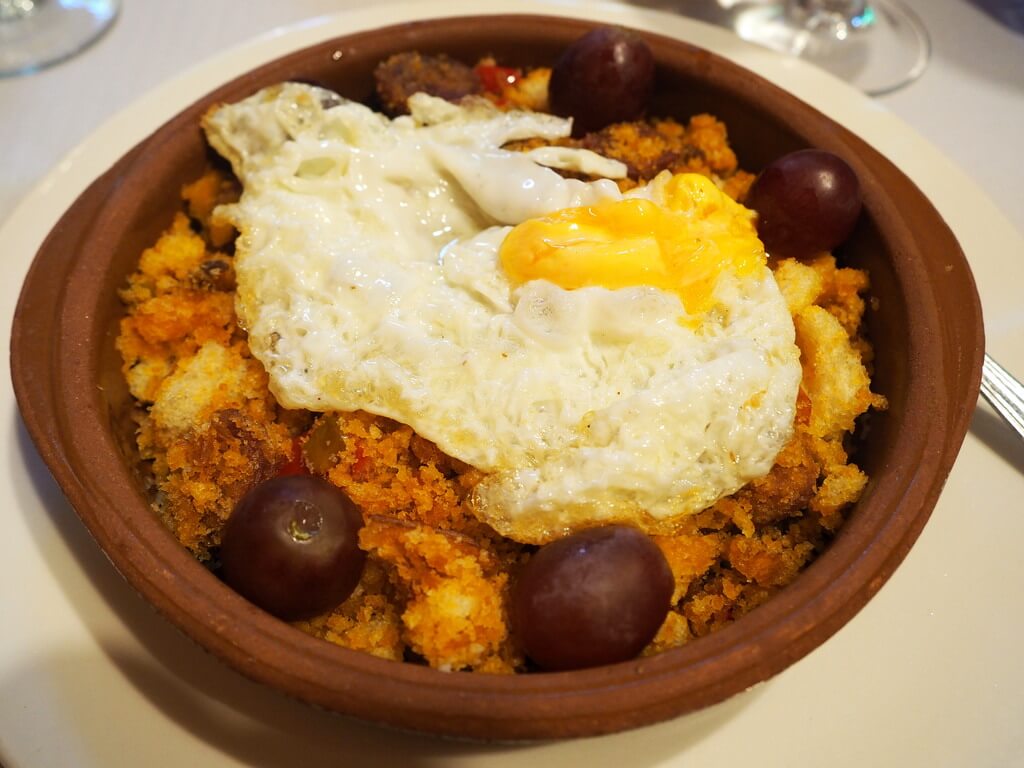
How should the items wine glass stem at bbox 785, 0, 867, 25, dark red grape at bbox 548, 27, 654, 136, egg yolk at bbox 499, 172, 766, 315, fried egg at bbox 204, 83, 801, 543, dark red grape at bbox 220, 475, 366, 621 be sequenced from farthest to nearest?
wine glass stem at bbox 785, 0, 867, 25 < dark red grape at bbox 548, 27, 654, 136 < egg yolk at bbox 499, 172, 766, 315 < fried egg at bbox 204, 83, 801, 543 < dark red grape at bbox 220, 475, 366, 621

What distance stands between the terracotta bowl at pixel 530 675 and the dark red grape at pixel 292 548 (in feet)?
0.17

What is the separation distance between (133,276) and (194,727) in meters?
0.90

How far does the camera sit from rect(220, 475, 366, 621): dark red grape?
120 cm

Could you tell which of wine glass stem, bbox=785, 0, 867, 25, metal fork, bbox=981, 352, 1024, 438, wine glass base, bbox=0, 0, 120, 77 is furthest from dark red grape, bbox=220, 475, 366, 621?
wine glass stem, bbox=785, 0, 867, 25

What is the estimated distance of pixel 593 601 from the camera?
112cm

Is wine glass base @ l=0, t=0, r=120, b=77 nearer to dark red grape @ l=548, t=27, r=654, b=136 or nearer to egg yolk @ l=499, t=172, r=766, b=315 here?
dark red grape @ l=548, t=27, r=654, b=136

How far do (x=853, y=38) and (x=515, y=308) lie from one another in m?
1.93

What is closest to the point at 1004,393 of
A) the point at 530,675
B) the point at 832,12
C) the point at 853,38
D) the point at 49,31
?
the point at 530,675

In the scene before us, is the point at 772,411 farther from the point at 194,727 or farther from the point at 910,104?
the point at 910,104

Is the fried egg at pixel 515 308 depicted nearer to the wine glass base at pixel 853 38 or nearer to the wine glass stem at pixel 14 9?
the wine glass base at pixel 853 38

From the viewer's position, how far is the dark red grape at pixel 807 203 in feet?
5.15

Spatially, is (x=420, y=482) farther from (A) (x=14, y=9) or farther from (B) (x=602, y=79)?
(A) (x=14, y=9)

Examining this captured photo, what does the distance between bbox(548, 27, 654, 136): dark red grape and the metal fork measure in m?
0.93

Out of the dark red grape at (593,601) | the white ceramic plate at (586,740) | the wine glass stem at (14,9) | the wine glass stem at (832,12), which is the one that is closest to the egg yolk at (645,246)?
the dark red grape at (593,601)
